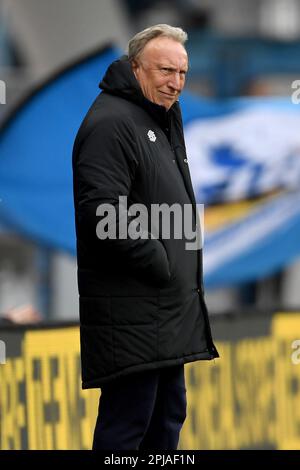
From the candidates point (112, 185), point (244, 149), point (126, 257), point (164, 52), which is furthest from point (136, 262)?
point (244, 149)

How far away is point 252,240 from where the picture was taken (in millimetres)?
9492

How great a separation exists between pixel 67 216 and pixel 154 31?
444 cm

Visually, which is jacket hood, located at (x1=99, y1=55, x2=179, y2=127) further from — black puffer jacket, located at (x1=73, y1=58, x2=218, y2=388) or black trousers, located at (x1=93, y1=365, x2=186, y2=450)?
black trousers, located at (x1=93, y1=365, x2=186, y2=450)

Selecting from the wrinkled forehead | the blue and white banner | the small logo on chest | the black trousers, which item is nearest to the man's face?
the wrinkled forehead

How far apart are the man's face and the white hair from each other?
0.01 m

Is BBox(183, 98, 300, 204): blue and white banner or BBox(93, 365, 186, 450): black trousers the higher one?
BBox(183, 98, 300, 204): blue and white banner

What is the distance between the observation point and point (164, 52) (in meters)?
3.99

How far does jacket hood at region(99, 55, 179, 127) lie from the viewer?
13.1 feet

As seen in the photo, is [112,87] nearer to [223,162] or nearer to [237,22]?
[223,162]

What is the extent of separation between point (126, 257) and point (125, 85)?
0.60 m

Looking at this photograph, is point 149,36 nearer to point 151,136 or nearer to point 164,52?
point 164,52

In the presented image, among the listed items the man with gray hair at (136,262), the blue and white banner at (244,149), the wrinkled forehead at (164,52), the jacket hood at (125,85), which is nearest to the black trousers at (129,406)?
the man with gray hair at (136,262)

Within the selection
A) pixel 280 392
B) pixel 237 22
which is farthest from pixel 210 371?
pixel 237 22

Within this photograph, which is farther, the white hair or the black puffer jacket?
the white hair
